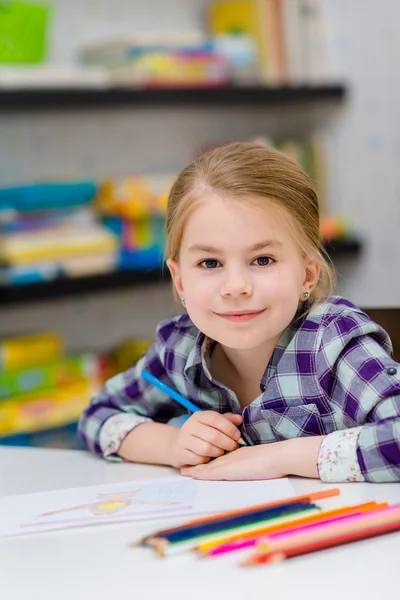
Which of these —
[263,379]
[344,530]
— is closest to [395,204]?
[263,379]

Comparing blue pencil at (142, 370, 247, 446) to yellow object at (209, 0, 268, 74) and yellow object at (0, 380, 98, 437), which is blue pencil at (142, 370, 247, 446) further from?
yellow object at (209, 0, 268, 74)

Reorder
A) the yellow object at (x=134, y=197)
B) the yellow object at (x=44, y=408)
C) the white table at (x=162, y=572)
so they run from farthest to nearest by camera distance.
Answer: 1. the yellow object at (x=134, y=197)
2. the yellow object at (x=44, y=408)
3. the white table at (x=162, y=572)

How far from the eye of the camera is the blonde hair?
1136 millimetres

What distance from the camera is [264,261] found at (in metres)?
1.13

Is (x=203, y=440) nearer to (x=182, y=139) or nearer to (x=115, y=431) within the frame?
(x=115, y=431)

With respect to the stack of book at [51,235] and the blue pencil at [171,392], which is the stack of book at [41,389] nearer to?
the stack of book at [51,235]

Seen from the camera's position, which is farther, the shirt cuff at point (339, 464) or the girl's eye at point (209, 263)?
the girl's eye at point (209, 263)

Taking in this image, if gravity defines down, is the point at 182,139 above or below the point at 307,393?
above

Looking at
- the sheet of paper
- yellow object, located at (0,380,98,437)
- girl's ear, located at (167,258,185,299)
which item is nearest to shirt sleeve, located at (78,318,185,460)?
girl's ear, located at (167,258,185,299)

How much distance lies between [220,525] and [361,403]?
32cm

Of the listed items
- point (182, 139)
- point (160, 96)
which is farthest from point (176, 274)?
point (182, 139)

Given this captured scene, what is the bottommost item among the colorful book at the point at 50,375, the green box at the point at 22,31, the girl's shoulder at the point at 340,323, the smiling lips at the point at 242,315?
the colorful book at the point at 50,375

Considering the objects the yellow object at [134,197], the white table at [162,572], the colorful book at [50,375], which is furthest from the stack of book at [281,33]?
the white table at [162,572]

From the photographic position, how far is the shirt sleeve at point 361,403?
1.03 m
